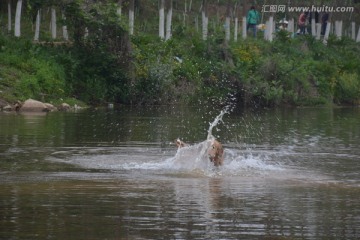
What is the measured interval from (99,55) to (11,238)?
109 ft

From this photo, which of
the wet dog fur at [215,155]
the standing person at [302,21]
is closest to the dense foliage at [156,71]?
the standing person at [302,21]

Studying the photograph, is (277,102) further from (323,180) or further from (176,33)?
(323,180)

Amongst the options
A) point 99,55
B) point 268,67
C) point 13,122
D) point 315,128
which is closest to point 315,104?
point 268,67

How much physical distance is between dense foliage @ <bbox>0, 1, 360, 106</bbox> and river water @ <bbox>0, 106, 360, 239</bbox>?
9.19 meters

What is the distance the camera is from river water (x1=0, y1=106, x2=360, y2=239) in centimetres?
1372

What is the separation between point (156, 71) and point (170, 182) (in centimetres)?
2705

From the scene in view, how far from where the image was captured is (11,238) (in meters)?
12.6

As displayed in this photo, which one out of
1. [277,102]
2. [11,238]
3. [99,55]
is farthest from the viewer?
[277,102]

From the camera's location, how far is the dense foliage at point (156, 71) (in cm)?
4272

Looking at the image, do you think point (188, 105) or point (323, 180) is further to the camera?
point (188, 105)

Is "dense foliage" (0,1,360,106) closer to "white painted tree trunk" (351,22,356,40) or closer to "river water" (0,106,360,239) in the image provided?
"river water" (0,106,360,239)

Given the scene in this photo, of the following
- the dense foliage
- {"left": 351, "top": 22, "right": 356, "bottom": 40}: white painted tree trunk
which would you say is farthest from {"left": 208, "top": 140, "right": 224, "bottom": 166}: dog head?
{"left": 351, "top": 22, "right": 356, "bottom": 40}: white painted tree trunk

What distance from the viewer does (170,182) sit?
18531mm

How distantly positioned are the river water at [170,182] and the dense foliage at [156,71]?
9.19 metres
